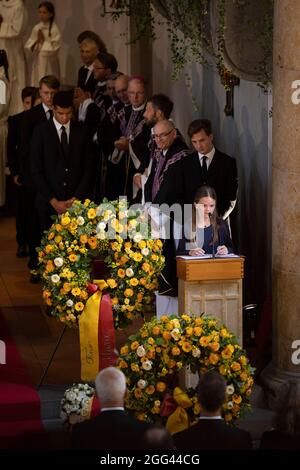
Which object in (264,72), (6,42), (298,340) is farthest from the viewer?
(6,42)

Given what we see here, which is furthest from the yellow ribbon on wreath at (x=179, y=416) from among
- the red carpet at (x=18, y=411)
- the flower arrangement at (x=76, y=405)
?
the red carpet at (x=18, y=411)

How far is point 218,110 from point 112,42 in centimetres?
443

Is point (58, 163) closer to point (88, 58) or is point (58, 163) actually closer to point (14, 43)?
point (88, 58)

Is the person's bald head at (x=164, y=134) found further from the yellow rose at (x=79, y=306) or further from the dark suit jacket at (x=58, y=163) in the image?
the yellow rose at (x=79, y=306)

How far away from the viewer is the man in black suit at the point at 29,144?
13.1 meters

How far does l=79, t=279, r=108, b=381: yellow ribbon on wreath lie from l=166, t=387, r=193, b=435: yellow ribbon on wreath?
4.09ft

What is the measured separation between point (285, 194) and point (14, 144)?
219 inches

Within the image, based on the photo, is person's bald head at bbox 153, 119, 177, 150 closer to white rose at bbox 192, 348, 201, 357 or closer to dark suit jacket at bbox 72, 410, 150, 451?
white rose at bbox 192, 348, 201, 357

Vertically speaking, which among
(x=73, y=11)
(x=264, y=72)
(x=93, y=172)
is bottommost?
(x=93, y=172)

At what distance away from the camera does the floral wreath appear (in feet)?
31.8

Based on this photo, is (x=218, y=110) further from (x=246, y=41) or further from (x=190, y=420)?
(x=190, y=420)

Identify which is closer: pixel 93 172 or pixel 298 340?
pixel 298 340
